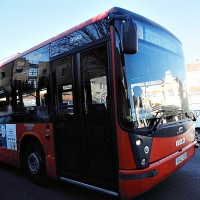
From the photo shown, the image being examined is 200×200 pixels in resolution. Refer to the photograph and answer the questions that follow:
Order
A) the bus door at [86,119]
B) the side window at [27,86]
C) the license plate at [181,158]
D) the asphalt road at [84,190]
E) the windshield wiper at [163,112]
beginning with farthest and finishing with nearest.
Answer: the side window at [27,86], the asphalt road at [84,190], the license plate at [181,158], the bus door at [86,119], the windshield wiper at [163,112]

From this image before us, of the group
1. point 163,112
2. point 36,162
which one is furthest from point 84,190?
point 163,112

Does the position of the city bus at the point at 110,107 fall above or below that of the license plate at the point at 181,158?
above

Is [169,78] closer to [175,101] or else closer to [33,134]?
[175,101]

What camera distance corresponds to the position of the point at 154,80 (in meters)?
3.46

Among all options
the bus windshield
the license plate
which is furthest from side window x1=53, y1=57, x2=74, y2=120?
the license plate

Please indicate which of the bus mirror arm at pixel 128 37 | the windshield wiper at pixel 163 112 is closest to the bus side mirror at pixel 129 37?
the bus mirror arm at pixel 128 37

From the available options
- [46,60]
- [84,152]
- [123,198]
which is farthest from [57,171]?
[46,60]

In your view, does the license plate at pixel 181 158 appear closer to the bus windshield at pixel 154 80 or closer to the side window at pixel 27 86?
the bus windshield at pixel 154 80

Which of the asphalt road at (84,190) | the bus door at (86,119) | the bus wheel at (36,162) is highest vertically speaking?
the bus door at (86,119)

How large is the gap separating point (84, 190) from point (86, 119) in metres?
1.58

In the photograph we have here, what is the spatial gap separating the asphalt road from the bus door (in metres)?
0.54

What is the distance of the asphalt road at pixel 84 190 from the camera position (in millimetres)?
3793

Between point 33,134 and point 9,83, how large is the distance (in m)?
1.74

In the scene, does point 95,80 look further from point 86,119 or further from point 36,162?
point 36,162
